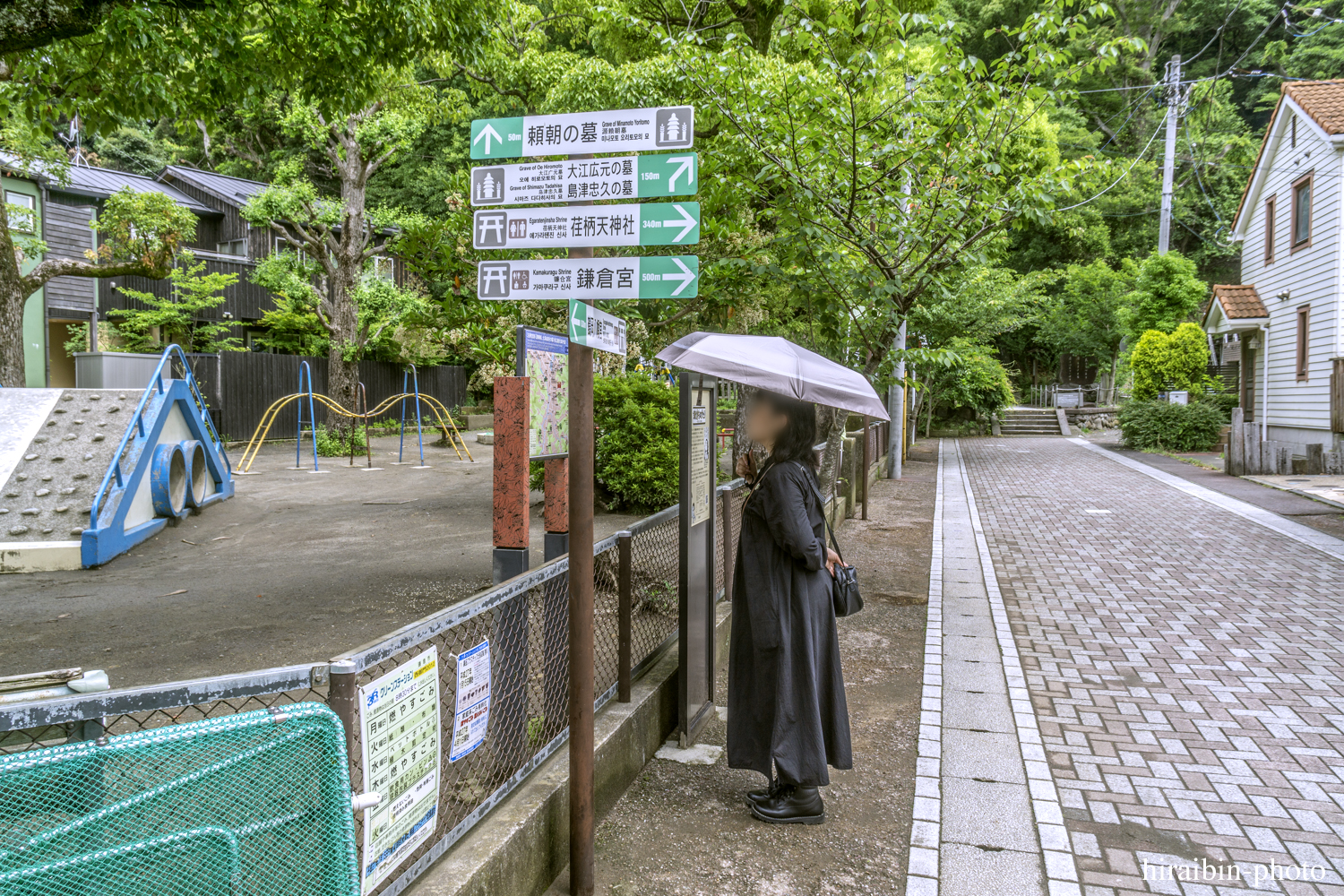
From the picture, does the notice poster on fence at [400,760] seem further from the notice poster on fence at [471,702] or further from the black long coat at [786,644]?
the black long coat at [786,644]

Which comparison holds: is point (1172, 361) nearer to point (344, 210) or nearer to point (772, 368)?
point (344, 210)

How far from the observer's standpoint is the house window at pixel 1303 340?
18.9 m

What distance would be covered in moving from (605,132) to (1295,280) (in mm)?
22426

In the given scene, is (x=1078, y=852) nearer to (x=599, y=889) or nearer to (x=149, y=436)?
(x=599, y=889)

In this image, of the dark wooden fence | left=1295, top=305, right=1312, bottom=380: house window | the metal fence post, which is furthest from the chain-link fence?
left=1295, top=305, right=1312, bottom=380: house window

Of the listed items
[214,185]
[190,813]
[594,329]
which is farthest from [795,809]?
[214,185]

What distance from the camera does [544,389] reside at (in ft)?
13.9

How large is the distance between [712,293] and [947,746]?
4.93 m

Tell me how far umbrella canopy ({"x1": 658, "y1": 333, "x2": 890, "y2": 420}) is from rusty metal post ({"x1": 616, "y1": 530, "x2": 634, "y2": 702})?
0.95 metres

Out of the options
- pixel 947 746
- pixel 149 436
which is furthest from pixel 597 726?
pixel 149 436

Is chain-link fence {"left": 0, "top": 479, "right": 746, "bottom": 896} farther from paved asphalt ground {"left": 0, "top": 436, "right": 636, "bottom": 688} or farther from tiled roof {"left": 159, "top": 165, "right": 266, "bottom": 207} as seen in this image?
tiled roof {"left": 159, "top": 165, "right": 266, "bottom": 207}

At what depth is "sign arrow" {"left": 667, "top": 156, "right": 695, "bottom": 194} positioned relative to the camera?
2969 mm

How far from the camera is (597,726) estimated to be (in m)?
3.74

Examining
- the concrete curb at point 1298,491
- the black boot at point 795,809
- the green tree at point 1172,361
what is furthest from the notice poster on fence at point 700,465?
the green tree at point 1172,361
